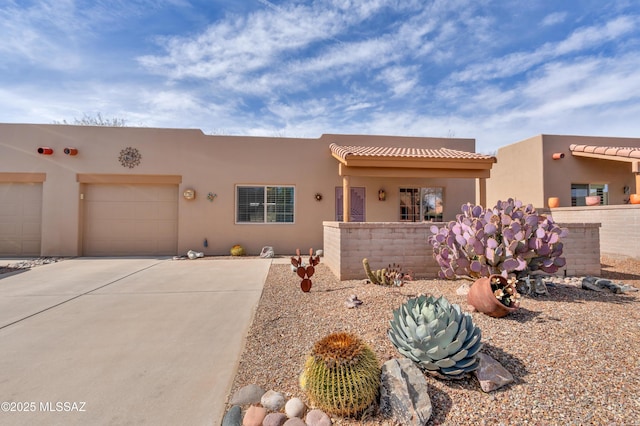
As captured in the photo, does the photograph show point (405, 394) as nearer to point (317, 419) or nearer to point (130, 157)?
point (317, 419)

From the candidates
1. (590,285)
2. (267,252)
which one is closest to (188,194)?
(267,252)

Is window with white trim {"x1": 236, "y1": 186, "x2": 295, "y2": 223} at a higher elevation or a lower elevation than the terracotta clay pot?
higher

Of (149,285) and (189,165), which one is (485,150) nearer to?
(189,165)

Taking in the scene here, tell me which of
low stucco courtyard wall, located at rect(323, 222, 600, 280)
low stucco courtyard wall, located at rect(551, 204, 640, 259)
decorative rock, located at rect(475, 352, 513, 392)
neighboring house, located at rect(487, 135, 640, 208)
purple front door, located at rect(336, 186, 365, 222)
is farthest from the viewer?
neighboring house, located at rect(487, 135, 640, 208)

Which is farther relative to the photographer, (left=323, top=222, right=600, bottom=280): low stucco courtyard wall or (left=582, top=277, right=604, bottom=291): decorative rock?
(left=323, top=222, right=600, bottom=280): low stucco courtyard wall

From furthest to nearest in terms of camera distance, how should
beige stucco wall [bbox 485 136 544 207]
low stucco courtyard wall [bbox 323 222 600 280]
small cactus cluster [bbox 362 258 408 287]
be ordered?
beige stucco wall [bbox 485 136 544 207] < low stucco courtyard wall [bbox 323 222 600 280] < small cactus cluster [bbox 362 258 408 287]

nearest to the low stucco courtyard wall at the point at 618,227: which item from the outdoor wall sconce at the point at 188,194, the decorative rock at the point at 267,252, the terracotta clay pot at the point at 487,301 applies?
the terracotta clay pot at the point at 487,301

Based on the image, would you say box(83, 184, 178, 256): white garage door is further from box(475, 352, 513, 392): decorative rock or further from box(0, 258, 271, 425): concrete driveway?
box(475, 352, 513, 392): decorative rock

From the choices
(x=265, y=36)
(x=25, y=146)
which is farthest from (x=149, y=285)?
(x=25, y=146)

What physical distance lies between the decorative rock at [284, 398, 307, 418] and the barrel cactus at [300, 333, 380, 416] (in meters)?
0.10

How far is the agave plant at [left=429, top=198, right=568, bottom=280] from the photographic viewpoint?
4.17 meters

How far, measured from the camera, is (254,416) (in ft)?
6.98

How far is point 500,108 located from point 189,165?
543 inches

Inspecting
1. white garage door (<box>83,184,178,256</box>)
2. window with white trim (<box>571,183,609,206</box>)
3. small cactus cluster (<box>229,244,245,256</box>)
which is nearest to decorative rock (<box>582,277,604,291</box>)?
small cactus cluster (<box>229,244,245,256</box>)
